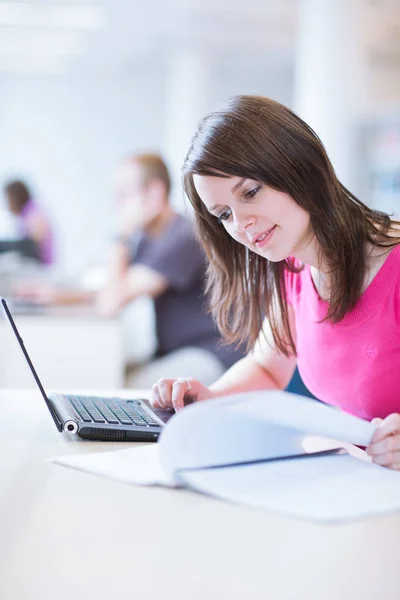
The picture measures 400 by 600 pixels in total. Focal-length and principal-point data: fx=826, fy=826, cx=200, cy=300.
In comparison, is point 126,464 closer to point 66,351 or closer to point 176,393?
point 176,393

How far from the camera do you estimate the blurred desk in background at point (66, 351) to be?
316 centimetres

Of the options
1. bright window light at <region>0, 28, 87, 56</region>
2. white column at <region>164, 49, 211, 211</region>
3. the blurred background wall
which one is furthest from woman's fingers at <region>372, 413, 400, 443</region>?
white column at <region>164, 49, 211, 211</region>

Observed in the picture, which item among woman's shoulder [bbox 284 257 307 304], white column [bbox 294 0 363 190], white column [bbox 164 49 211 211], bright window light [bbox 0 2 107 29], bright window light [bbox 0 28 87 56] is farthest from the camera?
white column [bbox 164 49 211 211]

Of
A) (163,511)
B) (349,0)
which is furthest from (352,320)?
(349,0)

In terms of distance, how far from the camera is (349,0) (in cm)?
528

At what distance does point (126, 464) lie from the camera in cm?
100

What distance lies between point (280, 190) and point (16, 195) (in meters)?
5.40

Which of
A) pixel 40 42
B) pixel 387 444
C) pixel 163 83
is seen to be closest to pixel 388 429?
pixel 387 444

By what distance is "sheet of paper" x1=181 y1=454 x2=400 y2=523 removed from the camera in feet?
2.69

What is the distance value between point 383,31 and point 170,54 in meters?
4.00

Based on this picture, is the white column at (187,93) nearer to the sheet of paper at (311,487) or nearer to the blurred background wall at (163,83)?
the blurred background wall at (163,83)

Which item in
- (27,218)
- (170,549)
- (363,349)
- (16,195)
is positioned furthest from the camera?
(27,218)

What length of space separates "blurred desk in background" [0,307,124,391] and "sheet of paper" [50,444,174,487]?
2.11m

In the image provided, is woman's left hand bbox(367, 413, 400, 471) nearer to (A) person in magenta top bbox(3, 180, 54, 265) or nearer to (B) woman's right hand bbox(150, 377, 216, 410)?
(B) woman's right hand bbox(150, 377, 216, 410)
